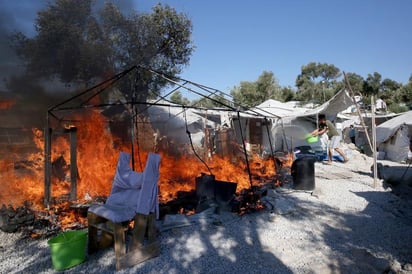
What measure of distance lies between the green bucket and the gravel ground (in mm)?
117

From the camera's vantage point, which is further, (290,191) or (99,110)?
(99,110)

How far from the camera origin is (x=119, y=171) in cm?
450

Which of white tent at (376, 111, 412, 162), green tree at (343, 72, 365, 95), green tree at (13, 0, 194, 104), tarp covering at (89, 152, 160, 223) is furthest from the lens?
green tree at (343, 72, 365, 95)

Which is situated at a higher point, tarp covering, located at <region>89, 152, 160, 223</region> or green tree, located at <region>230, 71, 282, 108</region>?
green tree, located at <region>230, 71, 282, 108</region>

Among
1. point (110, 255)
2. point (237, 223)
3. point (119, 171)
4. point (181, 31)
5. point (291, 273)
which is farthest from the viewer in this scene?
point (181, 31)

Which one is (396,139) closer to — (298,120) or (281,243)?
(298,120)

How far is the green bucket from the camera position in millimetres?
3713

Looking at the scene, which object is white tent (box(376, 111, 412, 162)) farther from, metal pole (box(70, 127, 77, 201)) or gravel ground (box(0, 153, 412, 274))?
metal pole (box(70, 127, 77, 201))

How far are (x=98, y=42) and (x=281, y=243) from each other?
32.5 feet

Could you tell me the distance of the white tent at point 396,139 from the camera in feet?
44.4

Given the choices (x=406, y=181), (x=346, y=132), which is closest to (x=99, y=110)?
(x=406, y=181)

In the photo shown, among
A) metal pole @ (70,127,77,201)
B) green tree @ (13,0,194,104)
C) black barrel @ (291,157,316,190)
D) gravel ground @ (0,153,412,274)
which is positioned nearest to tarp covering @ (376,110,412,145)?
gravel ground @ (0,153,412,274)

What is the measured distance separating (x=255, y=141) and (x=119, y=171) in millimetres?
14469

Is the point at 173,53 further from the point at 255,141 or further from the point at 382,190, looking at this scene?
the point at 382,190
